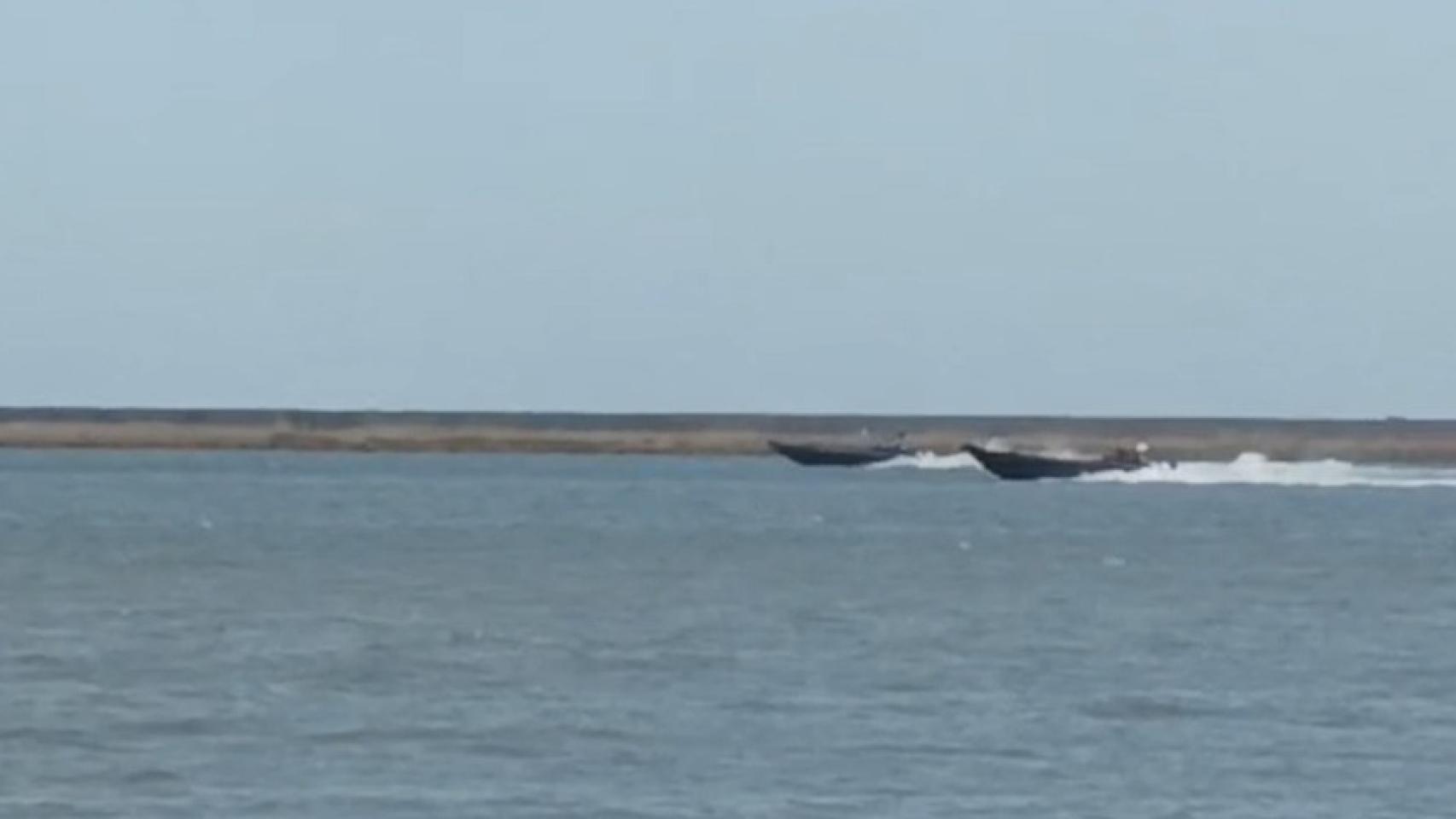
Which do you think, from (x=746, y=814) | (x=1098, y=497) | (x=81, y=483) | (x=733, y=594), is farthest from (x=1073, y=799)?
(x=81, y=483)

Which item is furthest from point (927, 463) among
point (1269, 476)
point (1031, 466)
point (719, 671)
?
point (719, 671)

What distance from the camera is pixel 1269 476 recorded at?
103 m

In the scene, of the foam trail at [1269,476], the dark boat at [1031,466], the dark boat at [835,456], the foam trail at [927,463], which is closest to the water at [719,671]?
the dark boat at [1031,466]

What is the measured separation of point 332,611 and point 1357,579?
14237mm

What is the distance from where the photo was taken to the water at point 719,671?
887 inches

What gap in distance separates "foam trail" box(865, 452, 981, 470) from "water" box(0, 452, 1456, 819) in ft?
145

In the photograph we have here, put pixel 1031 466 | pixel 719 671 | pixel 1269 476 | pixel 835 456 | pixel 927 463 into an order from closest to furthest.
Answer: pixel 719 671, pixel 1031 466, pixel 1269 476, pixel 835 456, pixel 927 463

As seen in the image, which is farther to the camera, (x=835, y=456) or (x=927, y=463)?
(x=927, y=463)

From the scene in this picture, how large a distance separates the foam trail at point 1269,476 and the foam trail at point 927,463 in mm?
6728

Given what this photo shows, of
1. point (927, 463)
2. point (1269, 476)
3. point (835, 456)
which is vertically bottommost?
point (1269, 476)

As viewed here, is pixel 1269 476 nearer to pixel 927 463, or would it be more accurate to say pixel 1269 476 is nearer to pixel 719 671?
pixel 927 463

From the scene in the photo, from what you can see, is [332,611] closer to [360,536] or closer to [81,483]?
[360,536]

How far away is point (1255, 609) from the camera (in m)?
40.2

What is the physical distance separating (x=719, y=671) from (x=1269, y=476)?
73.6 m
